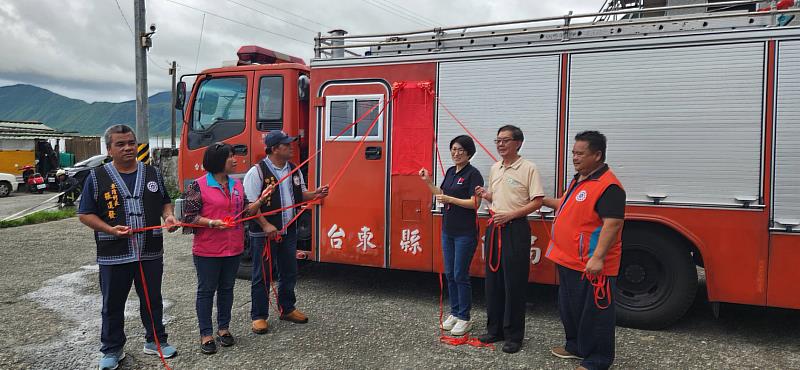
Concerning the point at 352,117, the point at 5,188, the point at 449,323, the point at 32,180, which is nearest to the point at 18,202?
the point at 5,188

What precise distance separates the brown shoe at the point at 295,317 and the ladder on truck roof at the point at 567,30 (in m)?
2.62

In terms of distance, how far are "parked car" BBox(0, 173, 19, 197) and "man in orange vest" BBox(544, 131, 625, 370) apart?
21.5m

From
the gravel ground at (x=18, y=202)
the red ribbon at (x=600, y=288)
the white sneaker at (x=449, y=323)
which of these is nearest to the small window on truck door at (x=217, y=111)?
the white sneaker at (x=449, y=323)

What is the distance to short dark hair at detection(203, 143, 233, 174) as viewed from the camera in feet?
12.9

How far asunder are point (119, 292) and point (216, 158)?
1.16 metres

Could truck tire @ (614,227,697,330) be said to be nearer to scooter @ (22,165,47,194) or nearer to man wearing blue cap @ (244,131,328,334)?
man wearing blue cap @ (244,131,328,334)

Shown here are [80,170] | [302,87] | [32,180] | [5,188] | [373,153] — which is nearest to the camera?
[373,153]

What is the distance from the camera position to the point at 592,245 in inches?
133

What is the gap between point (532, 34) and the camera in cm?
478

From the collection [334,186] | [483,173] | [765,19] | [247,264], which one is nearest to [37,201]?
[247,264]

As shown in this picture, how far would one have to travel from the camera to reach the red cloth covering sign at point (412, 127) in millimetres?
5035

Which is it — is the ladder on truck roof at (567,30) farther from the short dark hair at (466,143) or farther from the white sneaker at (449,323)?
the white sneaker at (449,323)

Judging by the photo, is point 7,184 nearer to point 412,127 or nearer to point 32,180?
point 32,180

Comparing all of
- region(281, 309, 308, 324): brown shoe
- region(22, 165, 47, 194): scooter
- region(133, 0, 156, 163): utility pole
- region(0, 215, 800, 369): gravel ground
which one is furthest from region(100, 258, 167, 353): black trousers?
region(22, 165, 47, 194): scooter
